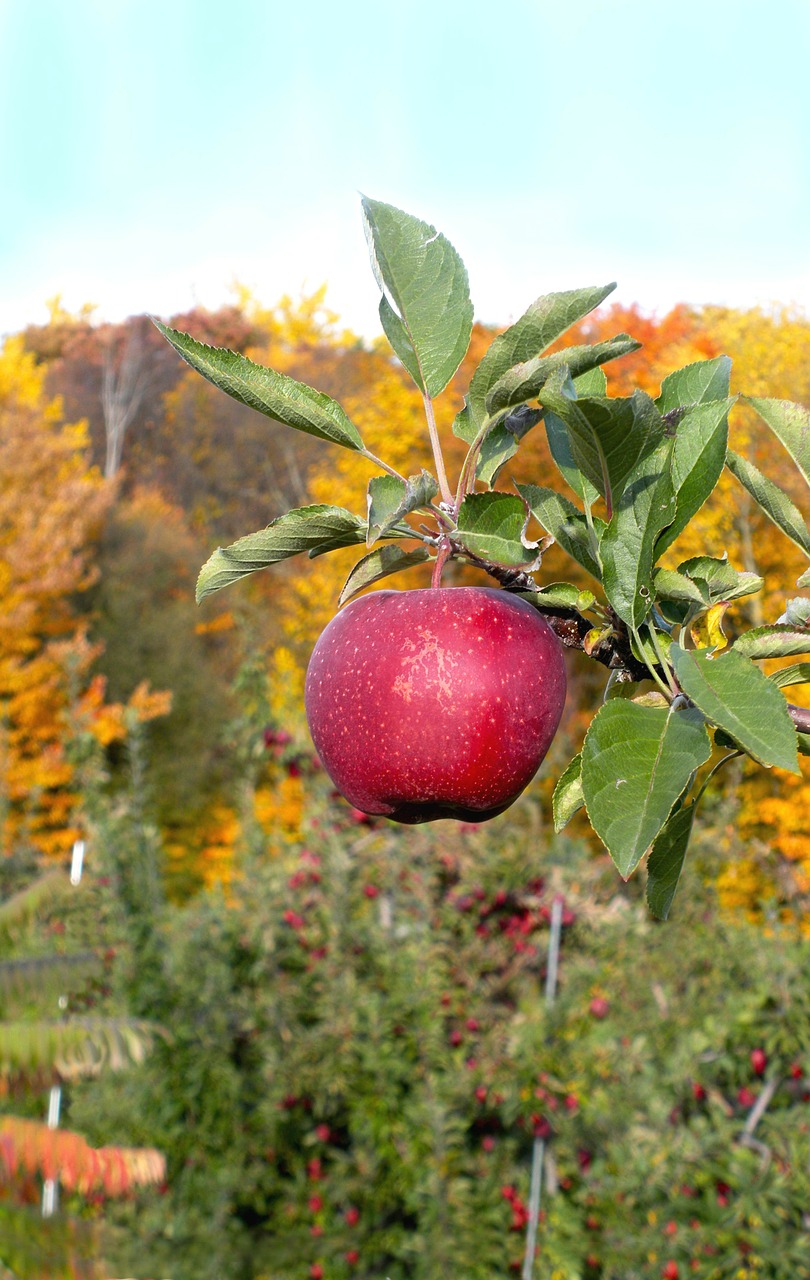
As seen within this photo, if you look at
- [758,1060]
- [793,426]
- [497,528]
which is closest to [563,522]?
[497,528]

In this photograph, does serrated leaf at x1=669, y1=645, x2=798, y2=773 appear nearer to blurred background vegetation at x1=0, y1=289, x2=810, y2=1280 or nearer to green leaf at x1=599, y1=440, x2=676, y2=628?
green leaf at x1=599, y1=440, x2=676, y2=628

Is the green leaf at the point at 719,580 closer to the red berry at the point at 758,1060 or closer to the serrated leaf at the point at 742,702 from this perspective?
the serrated leaf at the point at 742,702

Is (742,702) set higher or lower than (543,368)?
lower

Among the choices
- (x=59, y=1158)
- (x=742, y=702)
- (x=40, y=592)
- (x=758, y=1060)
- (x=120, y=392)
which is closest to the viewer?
(x=742, y=702)

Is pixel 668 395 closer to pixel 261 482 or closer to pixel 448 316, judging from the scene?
pixel 448 316

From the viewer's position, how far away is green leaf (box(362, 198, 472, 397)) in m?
0.44

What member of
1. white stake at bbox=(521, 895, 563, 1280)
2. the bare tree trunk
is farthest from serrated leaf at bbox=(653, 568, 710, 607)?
the bare tree trunk

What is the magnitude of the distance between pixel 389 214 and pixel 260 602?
44.4ft

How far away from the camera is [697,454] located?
0.45 m

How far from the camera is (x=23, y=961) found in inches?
74.9

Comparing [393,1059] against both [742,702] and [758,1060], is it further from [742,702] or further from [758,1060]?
[742,702]

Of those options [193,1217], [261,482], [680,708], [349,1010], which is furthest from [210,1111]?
[261,482]

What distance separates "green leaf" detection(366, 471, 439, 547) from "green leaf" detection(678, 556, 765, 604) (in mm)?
127

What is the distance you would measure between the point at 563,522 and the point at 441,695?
0.10 m
